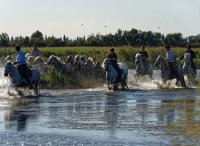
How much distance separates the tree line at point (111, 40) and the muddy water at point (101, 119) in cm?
7443

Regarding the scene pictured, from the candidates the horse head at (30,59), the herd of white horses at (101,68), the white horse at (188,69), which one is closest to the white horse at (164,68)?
the herd of white horses at (101,68)

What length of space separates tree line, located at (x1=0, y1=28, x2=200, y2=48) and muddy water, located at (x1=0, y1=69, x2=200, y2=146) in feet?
244

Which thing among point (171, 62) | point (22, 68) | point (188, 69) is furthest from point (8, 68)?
point (188, 69)

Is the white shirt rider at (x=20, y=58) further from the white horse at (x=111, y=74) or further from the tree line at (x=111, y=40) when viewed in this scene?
the tree line at (x=111, y=40)

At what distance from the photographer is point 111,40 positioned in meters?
115

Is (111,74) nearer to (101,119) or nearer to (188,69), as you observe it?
(188,69)

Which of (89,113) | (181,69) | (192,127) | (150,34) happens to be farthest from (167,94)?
(150,34)

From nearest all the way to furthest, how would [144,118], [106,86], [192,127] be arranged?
[192,127]
[144,118]
[106,86]

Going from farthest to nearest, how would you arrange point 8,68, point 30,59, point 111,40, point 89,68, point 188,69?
1. point 111,40
2. point 188,69
3. point 89,68
4. point 30,59
5. point 8,68

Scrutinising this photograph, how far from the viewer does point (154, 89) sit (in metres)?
34.1

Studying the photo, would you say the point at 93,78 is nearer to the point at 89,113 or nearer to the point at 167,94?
the point at 167,94

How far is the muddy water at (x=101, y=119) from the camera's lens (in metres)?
14.8

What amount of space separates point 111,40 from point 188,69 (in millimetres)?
76902

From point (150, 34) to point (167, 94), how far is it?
335ft
